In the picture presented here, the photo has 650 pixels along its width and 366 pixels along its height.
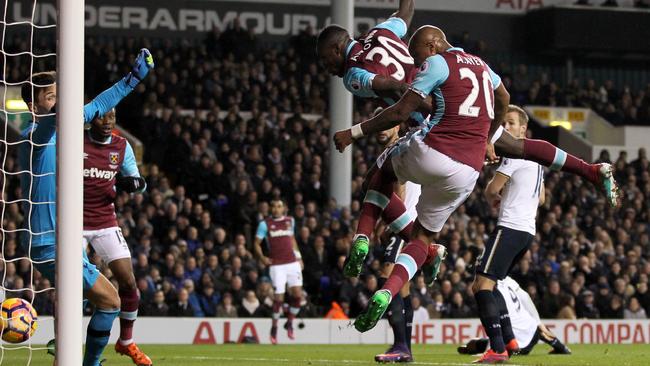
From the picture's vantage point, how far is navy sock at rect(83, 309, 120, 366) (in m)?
8.07

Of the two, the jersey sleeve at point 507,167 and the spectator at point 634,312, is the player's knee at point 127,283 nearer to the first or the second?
the jersey sleeve at point 507,167

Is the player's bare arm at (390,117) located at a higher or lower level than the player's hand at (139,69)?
lower

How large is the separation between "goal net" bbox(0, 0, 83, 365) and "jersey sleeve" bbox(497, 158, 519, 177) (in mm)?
4052

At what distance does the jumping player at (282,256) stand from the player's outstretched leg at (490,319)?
8800 millimetres

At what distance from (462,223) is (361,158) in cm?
292

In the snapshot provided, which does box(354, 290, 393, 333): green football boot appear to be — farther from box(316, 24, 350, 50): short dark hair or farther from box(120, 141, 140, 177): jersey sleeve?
box(120, 141, 140, 177): jersey sleeve

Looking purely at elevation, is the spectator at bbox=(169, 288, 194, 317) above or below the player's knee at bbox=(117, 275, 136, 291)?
below

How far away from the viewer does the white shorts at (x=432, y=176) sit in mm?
7996

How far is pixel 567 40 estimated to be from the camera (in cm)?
3522

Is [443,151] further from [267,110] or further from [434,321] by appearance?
[267,110]

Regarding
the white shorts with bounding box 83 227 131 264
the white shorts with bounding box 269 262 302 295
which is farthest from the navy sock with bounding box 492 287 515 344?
the white shorts with bounding box 269 262 302 295

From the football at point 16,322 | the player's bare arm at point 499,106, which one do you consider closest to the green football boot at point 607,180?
the player's bare arm at point 499,106

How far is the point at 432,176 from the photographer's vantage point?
805 centimetres

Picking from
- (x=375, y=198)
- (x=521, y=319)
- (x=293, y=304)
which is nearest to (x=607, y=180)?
(x=375, y=198)
